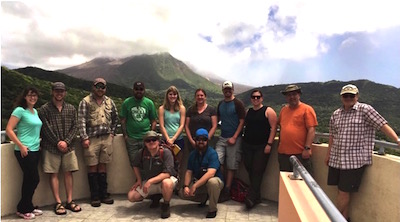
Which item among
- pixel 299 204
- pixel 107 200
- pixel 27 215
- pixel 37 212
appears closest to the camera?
pixel 299 204

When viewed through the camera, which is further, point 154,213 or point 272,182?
point 272,182

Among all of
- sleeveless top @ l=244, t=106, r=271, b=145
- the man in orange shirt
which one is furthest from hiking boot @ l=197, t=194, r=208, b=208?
the man in orange shirt

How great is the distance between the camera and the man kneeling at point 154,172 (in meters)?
4.37

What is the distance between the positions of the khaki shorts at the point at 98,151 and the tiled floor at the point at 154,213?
701mm

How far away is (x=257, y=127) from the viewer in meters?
4.73

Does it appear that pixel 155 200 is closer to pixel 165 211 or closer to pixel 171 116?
pixel 165 211

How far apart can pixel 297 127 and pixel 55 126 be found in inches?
135

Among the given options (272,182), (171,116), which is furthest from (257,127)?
(171,116)

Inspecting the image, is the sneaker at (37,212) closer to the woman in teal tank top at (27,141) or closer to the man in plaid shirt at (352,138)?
the woman in teal tank top at (27,141)

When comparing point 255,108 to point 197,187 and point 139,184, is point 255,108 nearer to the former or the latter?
point 197,187

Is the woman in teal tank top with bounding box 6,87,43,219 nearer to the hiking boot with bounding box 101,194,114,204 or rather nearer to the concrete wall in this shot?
the hiking boot with bounding box 101,194,114,204

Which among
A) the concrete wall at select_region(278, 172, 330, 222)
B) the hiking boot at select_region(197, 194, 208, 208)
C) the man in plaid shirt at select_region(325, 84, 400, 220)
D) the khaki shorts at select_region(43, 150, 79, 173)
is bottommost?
the hiking boot at select_region(197, 194, 208, 208)

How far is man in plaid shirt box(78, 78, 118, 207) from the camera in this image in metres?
4.75

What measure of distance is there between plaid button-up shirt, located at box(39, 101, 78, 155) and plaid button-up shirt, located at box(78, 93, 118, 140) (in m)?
0.13
